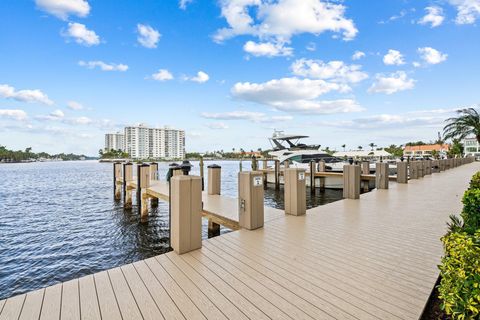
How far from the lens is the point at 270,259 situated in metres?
3.19

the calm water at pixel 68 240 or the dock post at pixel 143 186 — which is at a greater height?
the dock post at pixel 143 186

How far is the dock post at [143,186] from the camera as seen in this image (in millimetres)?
→ 9883

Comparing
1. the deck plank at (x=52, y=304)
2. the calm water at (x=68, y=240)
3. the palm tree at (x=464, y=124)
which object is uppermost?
the palm tree at (x=464, y=124)

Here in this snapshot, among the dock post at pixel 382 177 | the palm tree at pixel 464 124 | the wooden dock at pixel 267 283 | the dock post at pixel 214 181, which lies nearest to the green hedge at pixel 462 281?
the wooden dock at pixel 267 283

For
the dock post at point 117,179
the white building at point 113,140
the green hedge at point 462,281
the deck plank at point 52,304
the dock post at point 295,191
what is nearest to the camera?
the green hedge at point 462,281

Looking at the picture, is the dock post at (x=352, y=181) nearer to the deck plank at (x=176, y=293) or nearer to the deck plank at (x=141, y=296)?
the deck plank at (x=176, y=293)

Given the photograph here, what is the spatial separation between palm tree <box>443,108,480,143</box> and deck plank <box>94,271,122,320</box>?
26.5 meters

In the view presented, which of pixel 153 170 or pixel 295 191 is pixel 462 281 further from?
pixel 153 170

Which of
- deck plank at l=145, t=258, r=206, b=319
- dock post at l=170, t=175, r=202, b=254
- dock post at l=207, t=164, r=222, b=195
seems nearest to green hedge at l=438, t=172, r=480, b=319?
deck plank at l=145, t=258, r=206, b=319

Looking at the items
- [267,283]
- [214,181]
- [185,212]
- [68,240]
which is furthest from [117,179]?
[267,283]

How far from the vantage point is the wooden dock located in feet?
6.81

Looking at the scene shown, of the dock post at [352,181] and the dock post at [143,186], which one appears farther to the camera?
the dock post at [143,186]

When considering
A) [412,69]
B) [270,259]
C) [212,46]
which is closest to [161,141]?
[212,46]

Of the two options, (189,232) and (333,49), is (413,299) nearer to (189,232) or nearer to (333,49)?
(189,232)
